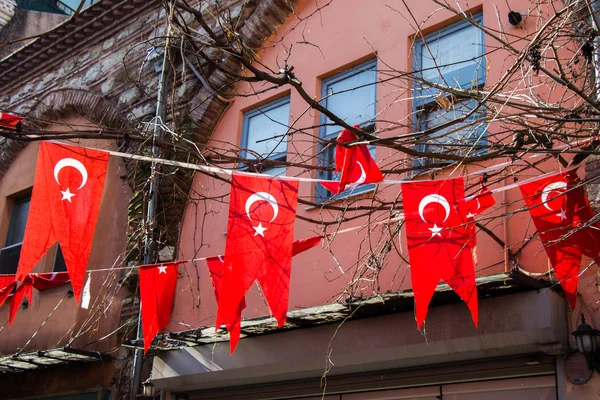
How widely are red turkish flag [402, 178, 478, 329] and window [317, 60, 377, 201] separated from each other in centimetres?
269

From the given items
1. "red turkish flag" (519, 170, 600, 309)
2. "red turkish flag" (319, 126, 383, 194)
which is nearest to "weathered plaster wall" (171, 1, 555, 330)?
"red turkish flag" (519, 170, 600, 309)

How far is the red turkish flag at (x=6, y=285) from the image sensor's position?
9.17m

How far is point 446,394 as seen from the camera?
7332mm

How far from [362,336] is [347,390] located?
2.66 ft

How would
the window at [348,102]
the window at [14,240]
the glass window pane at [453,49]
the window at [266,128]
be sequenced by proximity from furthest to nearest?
the window at [14,240]
the window at [266,128]
the window at [348,102]
the glass window pane at [453,49]

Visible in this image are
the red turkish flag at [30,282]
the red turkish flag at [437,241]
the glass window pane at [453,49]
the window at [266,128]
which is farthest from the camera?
the window at [266,128]

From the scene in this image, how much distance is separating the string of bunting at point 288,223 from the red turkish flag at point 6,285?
2423mm

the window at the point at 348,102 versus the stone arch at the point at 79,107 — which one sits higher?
the stone arch at the point at 79,107

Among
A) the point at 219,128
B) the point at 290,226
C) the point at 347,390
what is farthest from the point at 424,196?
the point at 219,128

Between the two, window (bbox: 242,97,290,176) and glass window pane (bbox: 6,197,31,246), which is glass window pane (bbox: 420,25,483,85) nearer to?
window (bbox: 242,97,290,176)

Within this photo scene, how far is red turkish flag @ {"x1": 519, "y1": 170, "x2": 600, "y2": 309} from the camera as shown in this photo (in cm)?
596

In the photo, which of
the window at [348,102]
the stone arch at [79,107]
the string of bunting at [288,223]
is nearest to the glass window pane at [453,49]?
the window at [348,102]

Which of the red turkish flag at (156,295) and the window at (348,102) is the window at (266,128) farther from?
the red turkish flag at (156,295)

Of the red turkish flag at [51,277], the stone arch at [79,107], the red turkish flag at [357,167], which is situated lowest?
the red turkish flag at [51,277]
